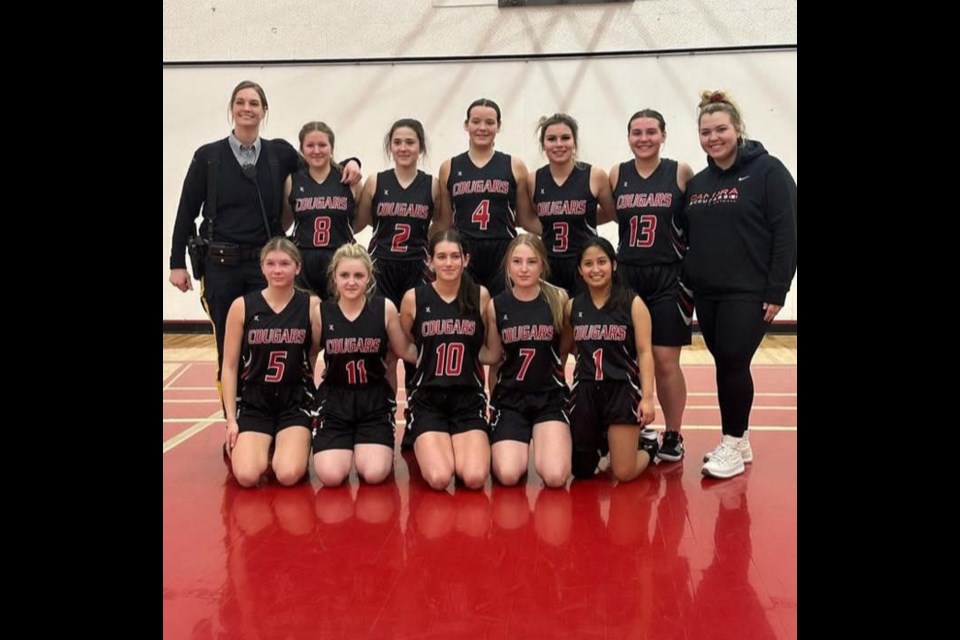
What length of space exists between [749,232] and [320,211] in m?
2.45

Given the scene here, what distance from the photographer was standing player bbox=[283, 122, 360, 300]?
446 cm

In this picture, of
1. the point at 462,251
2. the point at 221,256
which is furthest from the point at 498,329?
the point at 221,256

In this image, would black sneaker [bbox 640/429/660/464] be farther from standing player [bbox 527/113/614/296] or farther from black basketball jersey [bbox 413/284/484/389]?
black basketball jersey [bbox 413/284/484/389]

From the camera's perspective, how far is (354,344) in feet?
12.9

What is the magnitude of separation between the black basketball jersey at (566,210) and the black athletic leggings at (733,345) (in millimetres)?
837

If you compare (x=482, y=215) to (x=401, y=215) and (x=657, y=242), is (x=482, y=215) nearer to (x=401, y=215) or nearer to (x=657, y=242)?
(x=401, y=215)

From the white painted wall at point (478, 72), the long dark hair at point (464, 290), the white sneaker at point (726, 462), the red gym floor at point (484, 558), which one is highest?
the white painted wall at point (478, 72)

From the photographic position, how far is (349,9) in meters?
9.43

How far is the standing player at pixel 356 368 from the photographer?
3.91m

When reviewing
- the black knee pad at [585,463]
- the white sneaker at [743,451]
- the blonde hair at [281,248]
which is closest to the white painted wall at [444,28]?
the blonde hair at [281,248]

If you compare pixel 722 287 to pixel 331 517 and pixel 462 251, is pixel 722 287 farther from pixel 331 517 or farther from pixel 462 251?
pixel 331 517

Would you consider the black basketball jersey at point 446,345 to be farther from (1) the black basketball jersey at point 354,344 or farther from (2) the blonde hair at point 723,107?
(2) the blonde hair at point 723,107

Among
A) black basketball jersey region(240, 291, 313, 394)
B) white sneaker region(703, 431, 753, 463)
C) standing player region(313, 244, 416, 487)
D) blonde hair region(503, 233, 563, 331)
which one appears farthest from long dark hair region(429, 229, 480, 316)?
white sneaker region(703, 431, 753, 463)
